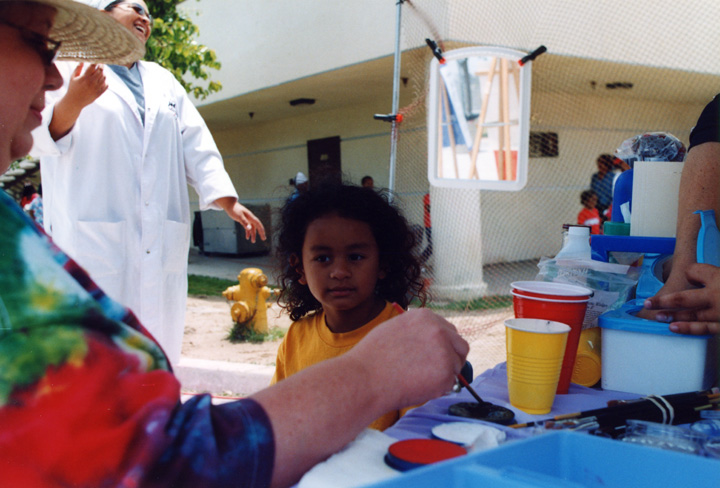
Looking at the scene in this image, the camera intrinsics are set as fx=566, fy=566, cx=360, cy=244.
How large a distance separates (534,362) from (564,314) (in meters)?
0.17

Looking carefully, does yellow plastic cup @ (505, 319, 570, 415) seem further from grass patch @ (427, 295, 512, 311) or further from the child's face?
grass patch @ (427, 295, 512, 311)

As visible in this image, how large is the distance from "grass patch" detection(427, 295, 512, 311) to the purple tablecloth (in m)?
4.93

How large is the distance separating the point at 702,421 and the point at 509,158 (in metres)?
4.50

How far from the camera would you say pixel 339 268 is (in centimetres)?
177

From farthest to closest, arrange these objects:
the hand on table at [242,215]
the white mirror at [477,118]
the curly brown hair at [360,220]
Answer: the white mirror at [477,118], the hand on table at [242,215], the curly brown hair at [360,220]

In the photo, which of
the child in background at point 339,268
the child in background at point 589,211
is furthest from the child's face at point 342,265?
the child in background at point 589,211

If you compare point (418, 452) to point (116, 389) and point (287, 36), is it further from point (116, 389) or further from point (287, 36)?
point (287, 36)

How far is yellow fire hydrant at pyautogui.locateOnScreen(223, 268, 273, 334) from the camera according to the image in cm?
541

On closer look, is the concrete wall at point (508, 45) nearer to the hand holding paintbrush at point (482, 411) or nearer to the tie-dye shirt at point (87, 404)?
the hand holding paintbrush at point (482, 411)

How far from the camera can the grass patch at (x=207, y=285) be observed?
27.2 ft

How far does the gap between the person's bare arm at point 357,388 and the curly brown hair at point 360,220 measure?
111cm

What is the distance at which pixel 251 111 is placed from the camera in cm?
1083

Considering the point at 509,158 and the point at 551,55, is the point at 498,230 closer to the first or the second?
the point at 551,55

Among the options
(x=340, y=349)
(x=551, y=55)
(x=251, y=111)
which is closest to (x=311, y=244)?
(x=340, y=349)
